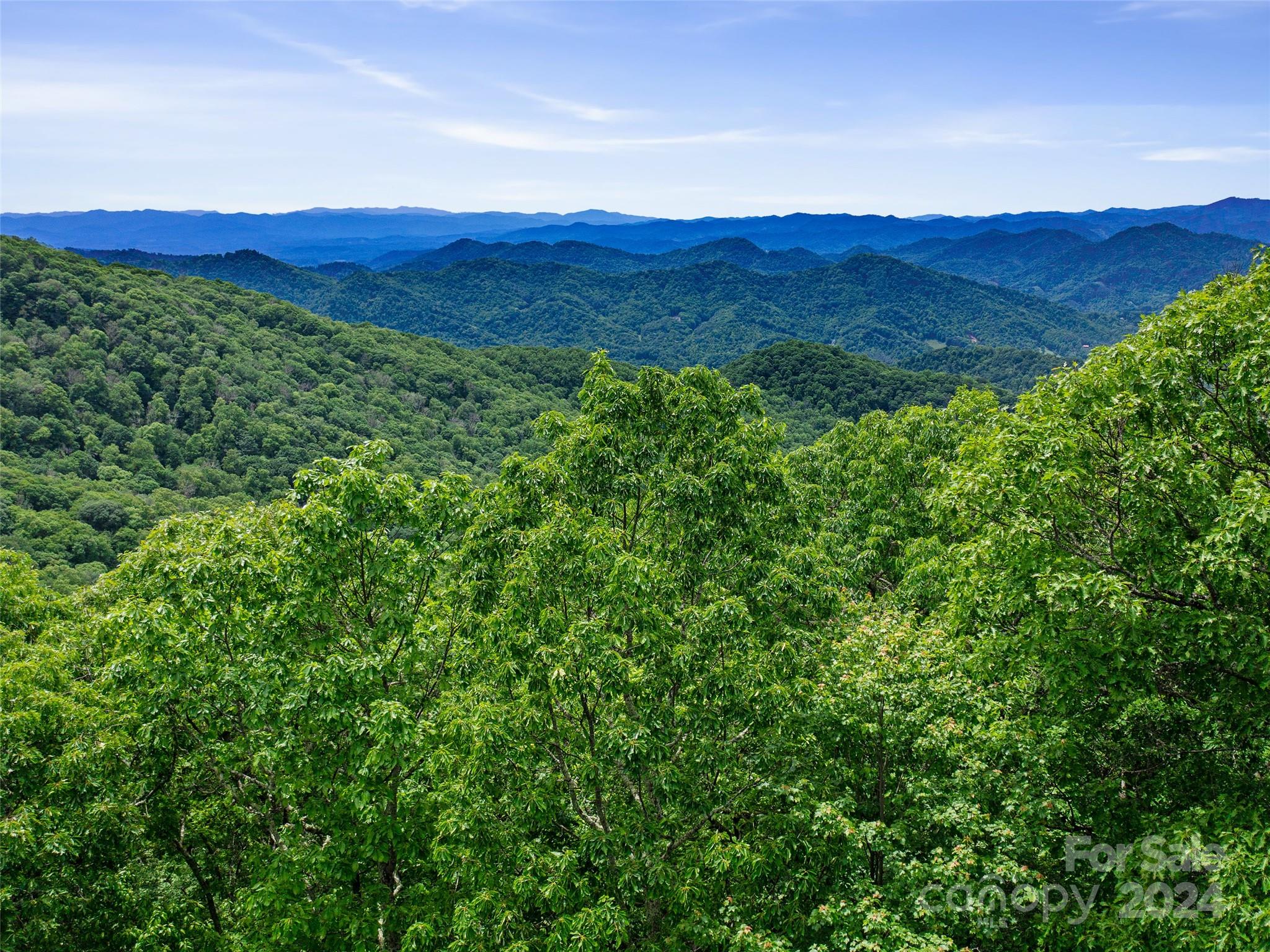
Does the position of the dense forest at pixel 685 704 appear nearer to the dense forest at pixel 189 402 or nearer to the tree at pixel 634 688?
the tree at pixel 634 688

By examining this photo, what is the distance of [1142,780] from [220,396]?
153138mm

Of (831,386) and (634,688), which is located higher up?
(831,386)

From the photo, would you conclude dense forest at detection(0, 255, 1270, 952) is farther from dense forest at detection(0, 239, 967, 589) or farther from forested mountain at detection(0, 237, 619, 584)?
forested mountain at detection(0, 237, 619, 584)

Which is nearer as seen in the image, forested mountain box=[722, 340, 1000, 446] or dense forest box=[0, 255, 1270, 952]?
dense forest box=[0, 255, 1270, 952]

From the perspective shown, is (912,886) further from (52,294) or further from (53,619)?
(52,294)

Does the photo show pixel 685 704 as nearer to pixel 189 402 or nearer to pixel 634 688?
pixel 634 688

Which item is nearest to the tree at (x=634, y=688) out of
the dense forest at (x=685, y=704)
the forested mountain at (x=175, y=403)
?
the dense forest at (x=685, y=704)

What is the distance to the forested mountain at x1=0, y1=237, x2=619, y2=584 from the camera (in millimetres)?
90688

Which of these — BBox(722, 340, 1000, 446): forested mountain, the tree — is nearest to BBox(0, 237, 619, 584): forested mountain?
BBox(722, 340, 1000, 446): forested mountain

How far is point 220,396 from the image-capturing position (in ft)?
456

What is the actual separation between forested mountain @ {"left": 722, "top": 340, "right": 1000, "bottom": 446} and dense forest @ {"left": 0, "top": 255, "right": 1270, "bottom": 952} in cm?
13968

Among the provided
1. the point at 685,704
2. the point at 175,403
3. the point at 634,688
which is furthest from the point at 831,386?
the point at 634,688

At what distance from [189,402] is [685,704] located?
471 ft

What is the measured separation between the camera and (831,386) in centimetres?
17888
